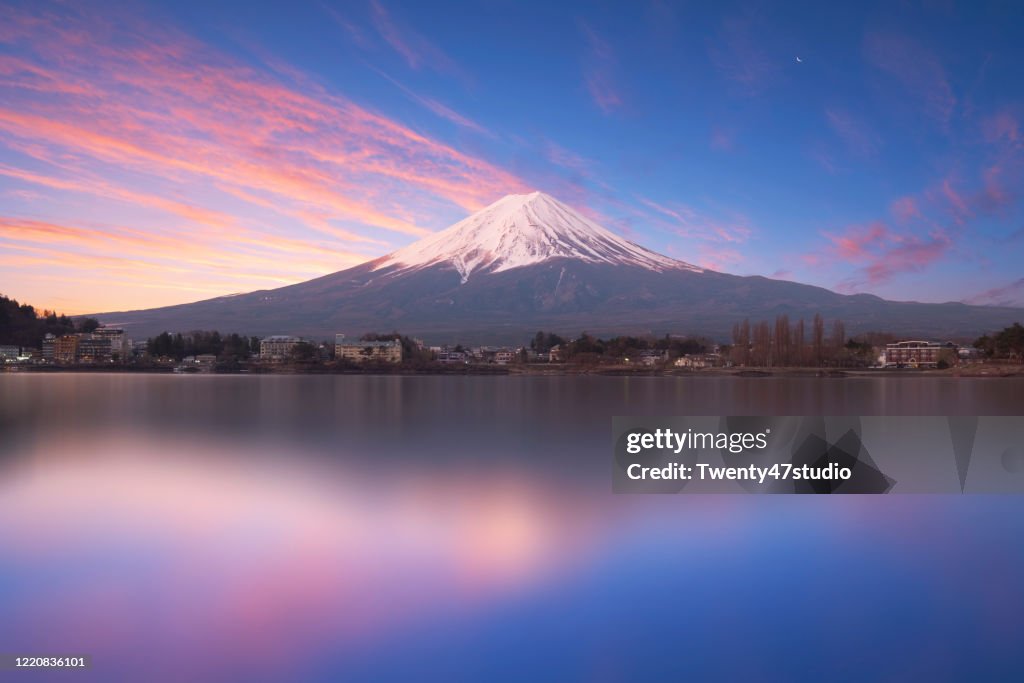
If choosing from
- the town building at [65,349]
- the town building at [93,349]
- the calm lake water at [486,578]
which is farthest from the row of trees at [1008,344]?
the town building at [65,349]

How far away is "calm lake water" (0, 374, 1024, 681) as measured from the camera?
13.0 ft

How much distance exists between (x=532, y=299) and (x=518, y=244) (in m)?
18.7

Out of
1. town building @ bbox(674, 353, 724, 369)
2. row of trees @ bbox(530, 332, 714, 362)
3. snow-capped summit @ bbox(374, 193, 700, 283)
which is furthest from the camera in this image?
snow-capped summit @ bbox(374, 193, 700, 283)

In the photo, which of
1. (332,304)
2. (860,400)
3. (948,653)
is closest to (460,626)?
(948,653)

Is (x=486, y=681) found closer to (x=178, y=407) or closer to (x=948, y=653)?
(x=948, y=653)

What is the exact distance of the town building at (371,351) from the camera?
243 ft

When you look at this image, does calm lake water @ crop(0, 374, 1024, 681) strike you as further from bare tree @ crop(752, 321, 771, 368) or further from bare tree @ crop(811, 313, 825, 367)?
bare tree @ crop(811, 313, 825, 367)

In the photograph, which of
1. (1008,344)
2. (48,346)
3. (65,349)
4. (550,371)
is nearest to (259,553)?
(550,371)

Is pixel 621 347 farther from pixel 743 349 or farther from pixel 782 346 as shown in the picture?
pixel 782 346

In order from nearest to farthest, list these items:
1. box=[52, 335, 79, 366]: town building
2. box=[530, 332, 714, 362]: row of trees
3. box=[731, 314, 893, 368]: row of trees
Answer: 1. box=[731, 314, 893, 368]: row of trees
2. box=[530, 332, 714, 362]: row of trees
3. box=[52, 335, 79, 366]: town building

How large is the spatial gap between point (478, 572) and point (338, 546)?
1.45 m

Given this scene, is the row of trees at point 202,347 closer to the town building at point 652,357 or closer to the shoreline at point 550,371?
the shoreline at point 550,371

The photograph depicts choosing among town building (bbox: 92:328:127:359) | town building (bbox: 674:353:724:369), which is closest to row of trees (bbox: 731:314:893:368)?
town building (bbox: 674:353:724:369)

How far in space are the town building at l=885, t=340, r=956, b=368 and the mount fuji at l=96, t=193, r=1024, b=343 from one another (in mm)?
26353
